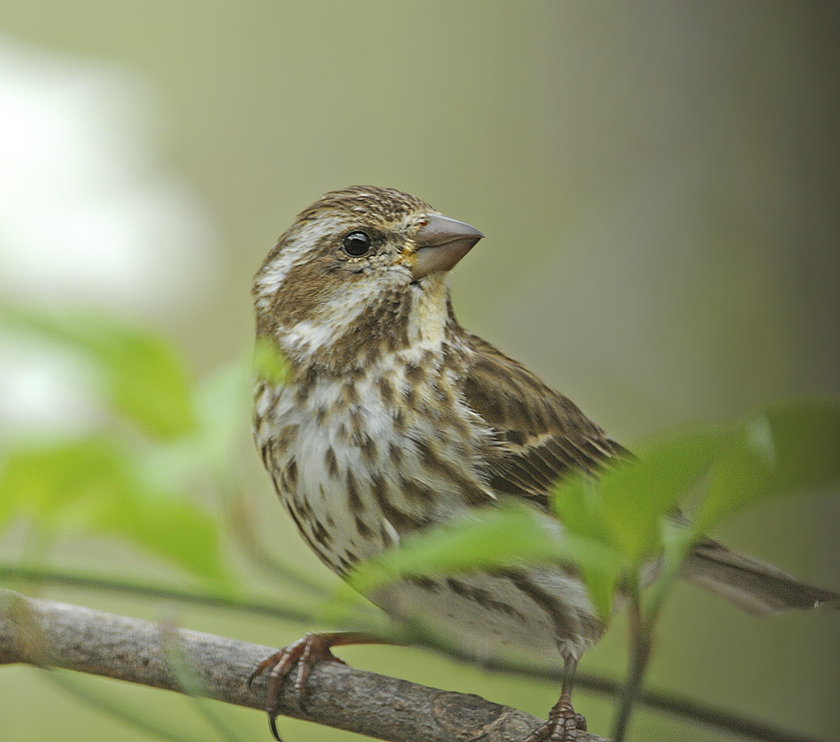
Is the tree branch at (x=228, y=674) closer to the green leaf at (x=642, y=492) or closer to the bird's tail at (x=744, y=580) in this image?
the bird's tail at (x=744, y=580)

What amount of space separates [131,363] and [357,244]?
103 centimetres

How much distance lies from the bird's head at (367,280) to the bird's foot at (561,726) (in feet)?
2.02

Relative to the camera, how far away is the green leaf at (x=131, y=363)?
0.55 meters

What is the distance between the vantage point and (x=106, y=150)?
1.06m

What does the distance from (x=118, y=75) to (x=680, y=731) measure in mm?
2721

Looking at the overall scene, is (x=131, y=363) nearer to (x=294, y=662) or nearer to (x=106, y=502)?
(x=106, y=502)

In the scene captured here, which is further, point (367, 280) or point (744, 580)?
point (744, 580)

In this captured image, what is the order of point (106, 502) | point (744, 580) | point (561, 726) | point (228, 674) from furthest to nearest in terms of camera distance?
point (744, 580), point (228, 674), point (561, 726), point (106, 502)

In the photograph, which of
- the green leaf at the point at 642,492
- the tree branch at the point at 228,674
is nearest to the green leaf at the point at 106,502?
the green leaf at the point at 642,492

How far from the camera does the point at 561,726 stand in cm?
130

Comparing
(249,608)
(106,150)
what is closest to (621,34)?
(106,150)

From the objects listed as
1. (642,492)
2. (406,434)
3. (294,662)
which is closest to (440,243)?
(406,434)

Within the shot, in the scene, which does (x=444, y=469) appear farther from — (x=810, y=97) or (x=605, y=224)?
(x=605, y=224)

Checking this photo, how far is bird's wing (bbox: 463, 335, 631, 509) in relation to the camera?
1.53 meters
